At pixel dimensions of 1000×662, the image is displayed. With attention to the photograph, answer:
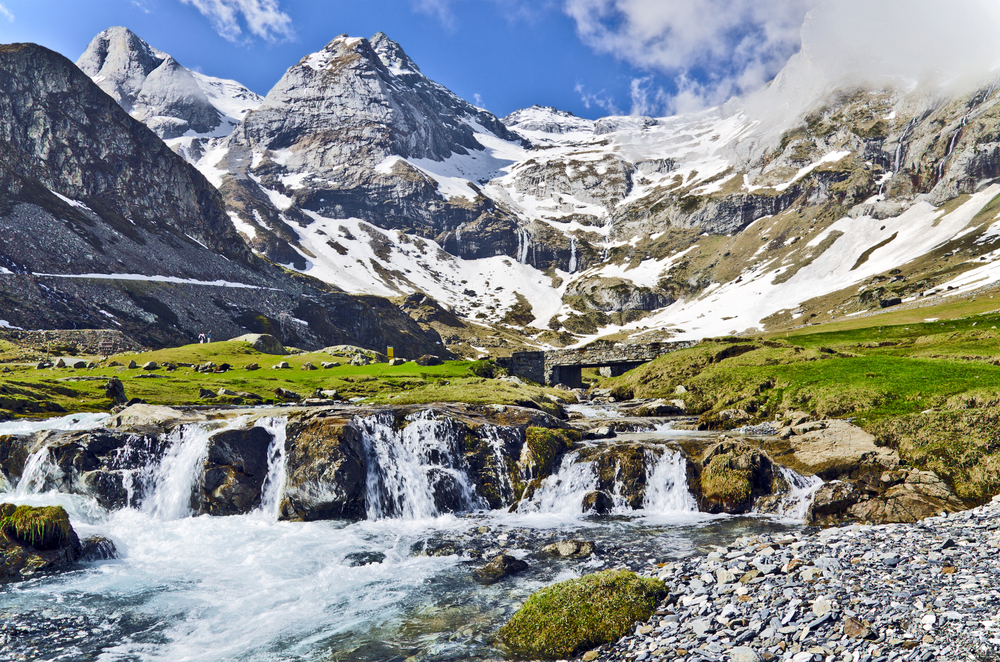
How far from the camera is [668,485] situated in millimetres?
32719

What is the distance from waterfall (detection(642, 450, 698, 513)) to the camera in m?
31.9

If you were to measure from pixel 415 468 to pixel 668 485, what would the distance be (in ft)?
52.3

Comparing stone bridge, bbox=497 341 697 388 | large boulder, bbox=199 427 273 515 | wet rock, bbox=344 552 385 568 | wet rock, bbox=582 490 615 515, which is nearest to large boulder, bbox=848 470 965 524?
wet rock, bbox=582 490 615 515

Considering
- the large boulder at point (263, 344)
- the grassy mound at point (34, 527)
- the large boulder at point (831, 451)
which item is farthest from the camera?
the large boulder at point (263, 344)

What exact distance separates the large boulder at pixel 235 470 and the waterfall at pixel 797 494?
30.6 metres

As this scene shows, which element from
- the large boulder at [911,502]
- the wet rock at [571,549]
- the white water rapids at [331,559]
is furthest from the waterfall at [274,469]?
the large boulder at [911,502]

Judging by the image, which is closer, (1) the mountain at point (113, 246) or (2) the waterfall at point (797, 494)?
(2) the waterfall at point (797, 494)

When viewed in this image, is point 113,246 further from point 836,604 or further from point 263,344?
point 836,604

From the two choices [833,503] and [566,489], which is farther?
[566,489]

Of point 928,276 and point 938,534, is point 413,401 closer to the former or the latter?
point 938,534

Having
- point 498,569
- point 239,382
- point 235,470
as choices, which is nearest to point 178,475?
point 235,470

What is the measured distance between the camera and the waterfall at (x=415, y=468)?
110ft

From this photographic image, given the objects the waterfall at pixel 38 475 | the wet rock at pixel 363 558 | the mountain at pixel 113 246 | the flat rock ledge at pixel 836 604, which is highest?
the mountain at pixel 113 246

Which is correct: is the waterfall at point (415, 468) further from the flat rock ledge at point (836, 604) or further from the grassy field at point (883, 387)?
the grassy field at point (883, 387)
